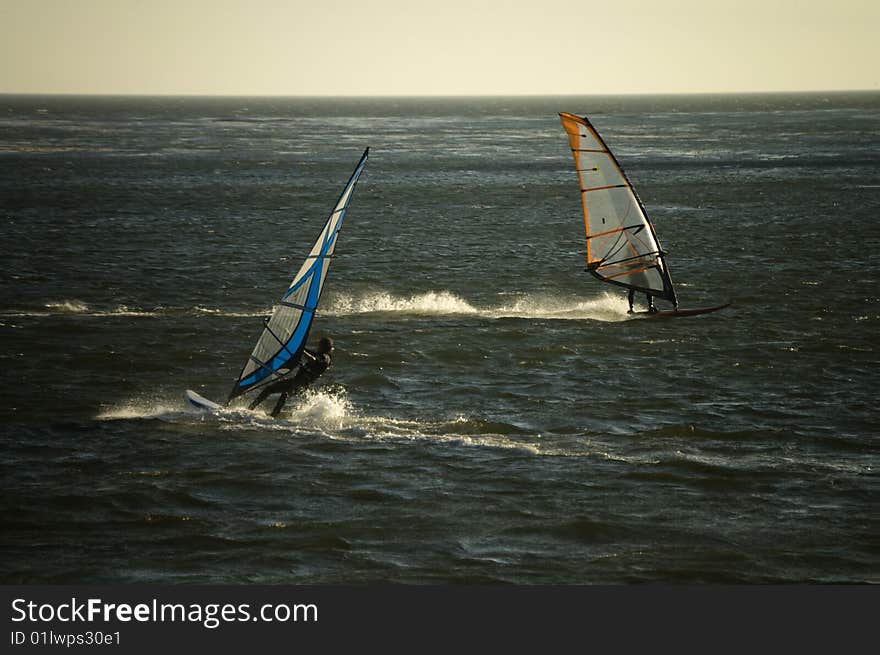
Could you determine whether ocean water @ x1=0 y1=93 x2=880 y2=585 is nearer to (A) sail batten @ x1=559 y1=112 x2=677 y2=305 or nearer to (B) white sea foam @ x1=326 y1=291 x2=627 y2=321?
(B) white sea foam @ x1=326 y1=291 x2=627 y2=321

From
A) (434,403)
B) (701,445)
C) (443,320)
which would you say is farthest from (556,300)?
(701,445)

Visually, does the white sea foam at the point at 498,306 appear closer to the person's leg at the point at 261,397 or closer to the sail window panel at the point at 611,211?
the sail window panel at the point at 611,211

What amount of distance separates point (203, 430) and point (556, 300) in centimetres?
1845

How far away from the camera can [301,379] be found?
2311cm

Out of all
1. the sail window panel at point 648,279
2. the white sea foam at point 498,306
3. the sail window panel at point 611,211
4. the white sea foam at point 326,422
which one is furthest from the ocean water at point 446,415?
the sail window panel at point 611,211

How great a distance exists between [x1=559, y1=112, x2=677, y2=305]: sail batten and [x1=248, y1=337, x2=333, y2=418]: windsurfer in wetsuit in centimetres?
1294

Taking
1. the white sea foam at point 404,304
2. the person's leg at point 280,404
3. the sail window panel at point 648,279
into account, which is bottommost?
the white sea foam at point 404,304

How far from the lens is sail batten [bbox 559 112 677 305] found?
33.5 m

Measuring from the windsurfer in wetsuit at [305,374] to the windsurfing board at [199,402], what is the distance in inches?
36.9

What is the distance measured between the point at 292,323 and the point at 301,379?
114 centimetres

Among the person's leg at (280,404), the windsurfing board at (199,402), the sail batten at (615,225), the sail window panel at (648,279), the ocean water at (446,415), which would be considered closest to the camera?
the ocean water at (446,415)

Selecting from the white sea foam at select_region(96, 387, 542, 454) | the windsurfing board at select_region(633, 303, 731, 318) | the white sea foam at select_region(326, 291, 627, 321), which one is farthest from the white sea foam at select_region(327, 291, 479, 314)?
the white sea foam at select_region(96, 387, 542, 454)

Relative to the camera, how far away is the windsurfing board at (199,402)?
2456 centimetres

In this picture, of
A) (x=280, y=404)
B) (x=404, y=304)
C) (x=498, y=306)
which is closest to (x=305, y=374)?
(x=280, y=404)
